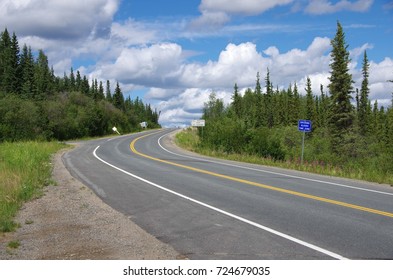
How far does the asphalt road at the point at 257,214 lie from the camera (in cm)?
674

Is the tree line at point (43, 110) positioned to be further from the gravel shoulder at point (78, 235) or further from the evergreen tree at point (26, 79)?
the gravel shoulder at point (78, 235)

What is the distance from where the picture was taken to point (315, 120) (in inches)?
4149

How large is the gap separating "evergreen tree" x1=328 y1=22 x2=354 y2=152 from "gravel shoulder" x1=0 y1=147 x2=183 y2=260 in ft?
150

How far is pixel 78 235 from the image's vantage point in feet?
25.7

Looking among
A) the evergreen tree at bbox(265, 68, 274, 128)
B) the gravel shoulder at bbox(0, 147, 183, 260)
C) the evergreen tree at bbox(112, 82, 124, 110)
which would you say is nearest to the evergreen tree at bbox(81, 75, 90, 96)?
the evergreen tree at bbox(112, 82, 124, 110)

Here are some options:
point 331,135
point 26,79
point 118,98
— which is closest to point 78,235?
point 331,135

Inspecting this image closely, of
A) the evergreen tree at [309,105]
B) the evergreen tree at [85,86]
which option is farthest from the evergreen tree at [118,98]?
the evergreen tree at [309,105]

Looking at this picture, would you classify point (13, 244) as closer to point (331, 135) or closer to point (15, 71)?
point (331, 135)

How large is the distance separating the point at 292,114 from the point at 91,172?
92196mm

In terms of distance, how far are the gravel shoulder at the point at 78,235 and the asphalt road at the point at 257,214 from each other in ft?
1.21

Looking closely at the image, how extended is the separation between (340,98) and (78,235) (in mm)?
50382

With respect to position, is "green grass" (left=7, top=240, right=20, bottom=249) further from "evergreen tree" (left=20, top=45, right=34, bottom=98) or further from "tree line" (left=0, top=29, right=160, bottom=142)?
"evergreen tree" (left=20, top=45, right=34, bottom=98)
